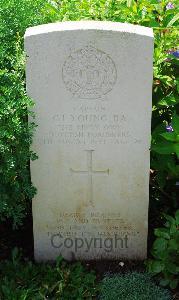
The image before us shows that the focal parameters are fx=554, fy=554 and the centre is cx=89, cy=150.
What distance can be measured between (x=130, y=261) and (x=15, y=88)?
137cm

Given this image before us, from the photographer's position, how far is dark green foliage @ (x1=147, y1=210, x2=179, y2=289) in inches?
126

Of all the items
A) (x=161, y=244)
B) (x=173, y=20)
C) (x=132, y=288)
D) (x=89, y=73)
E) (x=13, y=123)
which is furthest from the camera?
(x=173, y=20)

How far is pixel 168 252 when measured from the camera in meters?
3.23

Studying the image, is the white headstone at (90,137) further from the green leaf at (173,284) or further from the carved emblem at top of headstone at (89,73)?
the green leaf at (173,284)

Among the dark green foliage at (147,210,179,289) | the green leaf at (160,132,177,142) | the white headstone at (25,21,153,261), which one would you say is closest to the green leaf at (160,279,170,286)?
the dark green foliage at (147,210,179,289)

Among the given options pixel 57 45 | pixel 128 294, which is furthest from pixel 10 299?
pixel 57 45

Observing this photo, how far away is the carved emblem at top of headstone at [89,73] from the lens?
305 centimetres

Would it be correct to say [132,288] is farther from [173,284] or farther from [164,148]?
[164,148]

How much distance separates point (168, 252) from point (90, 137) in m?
0.81

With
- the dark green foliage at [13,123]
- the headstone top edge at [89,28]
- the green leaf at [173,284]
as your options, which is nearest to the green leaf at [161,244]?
the green leaf at [173,284]

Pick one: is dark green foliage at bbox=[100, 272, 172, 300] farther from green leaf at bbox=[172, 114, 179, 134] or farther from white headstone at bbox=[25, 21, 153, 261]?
green leaf at bbox=[172, 114, 179, 134]

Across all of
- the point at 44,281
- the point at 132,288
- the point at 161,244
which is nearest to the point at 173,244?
the point at 161,244

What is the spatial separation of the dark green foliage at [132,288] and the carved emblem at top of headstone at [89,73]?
112 cm

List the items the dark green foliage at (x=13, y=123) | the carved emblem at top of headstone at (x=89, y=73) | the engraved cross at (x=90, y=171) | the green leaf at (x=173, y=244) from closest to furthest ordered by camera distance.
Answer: the dark green foliage at (x=13, y=123) < the carved emblem at top of headstone at (x=89, y=73) < the green leaf at (x=173, y=244) < the engraved cross at (x=90, y=171)
